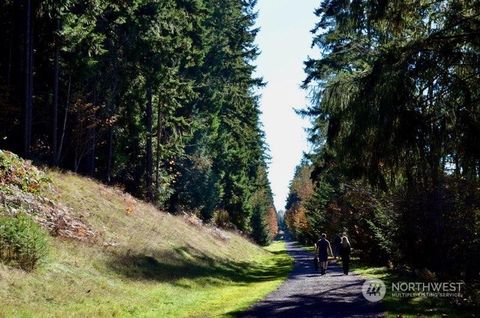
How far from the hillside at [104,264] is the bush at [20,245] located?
31 cm

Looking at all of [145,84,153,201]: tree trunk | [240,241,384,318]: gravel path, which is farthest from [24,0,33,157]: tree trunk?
[240,241,384,318]: gravel path

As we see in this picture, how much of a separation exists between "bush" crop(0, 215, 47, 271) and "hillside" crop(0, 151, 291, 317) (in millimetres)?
310

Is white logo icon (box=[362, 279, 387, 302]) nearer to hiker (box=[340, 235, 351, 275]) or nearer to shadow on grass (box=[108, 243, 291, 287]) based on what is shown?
hiker (box=[340, 235, 351, 275])

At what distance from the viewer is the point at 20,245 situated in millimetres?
11938

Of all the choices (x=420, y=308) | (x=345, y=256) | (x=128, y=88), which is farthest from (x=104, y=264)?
(x=128, y=88)

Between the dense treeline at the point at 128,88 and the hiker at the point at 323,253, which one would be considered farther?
the hiker at the point at 323,253

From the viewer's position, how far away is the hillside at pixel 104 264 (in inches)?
452

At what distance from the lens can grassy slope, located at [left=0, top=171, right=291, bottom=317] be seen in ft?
37.0

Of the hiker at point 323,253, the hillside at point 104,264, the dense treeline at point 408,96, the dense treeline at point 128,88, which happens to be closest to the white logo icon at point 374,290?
the hillside at point 104,264

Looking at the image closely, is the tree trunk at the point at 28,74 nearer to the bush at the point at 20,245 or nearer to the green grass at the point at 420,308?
the bush at the point at 20,245

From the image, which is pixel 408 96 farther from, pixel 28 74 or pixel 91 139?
pixel 91 139

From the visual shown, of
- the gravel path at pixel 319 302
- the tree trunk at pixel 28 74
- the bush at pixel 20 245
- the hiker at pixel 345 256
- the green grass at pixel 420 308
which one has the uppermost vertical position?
the tree trunk at pixel 28 74

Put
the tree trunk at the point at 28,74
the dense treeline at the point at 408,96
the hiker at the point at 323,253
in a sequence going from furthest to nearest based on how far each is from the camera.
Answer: the hiker at the point at 323,253
the tree trunk at the point at 28,74
the dense treeline at the point at 408,96

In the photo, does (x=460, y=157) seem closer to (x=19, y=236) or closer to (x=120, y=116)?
(x=19, y=236)
